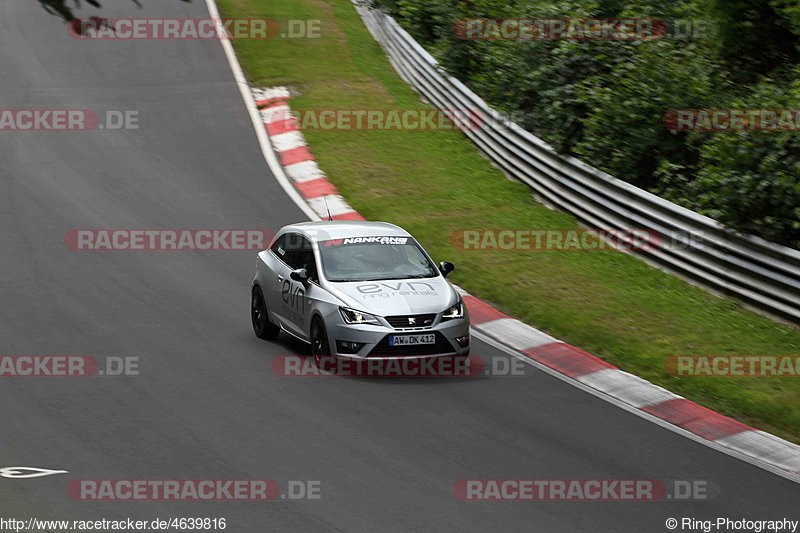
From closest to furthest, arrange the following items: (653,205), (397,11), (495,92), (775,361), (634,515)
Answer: (634,515), (775,361), (653,205), (495,92), (397,11)

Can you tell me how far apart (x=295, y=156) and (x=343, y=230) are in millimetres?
8738

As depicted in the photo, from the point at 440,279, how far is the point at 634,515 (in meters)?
4.92

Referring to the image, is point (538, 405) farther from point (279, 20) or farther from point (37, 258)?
point (279, 20)

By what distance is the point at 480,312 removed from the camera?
1462cm

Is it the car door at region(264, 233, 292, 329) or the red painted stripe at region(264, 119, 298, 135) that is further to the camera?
the red painted stripe at region(264, 119, 298, 135)

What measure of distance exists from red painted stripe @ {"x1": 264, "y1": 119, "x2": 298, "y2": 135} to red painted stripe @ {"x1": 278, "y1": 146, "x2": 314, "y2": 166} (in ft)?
3.68

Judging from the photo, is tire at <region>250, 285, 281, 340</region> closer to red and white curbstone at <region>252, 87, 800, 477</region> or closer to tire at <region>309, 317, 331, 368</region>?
tire at <region>309, 317, 331, 368</region>

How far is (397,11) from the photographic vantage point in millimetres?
29938

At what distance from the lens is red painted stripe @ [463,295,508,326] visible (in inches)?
565

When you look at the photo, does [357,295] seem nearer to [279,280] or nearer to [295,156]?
[279,280]

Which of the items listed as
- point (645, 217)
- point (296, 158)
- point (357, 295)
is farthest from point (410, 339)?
point (296, 158)

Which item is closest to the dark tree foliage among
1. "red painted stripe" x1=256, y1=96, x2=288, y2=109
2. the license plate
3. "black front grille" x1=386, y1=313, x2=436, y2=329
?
"red painted stripe" x1=256, y1=96, x2=288, y2=109

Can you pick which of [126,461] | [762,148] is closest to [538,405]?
[126,461]

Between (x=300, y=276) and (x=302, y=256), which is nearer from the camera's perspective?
(x=300, y=276)
